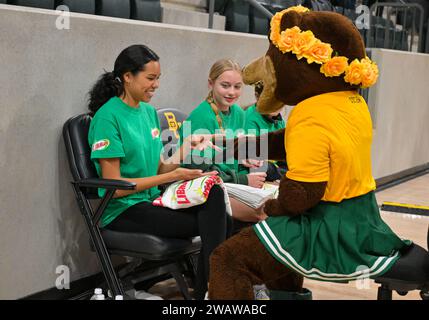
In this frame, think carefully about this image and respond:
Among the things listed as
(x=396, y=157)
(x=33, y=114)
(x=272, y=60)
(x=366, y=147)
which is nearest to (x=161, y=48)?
(x=33, y=114)

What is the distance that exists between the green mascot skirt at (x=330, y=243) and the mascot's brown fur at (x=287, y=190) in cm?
5

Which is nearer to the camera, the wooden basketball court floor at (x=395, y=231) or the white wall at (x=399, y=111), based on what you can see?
the wooden basketball court floor at (x=395, y=231)

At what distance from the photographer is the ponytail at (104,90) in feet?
10.1

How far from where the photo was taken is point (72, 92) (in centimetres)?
313

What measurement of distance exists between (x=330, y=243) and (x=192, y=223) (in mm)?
815

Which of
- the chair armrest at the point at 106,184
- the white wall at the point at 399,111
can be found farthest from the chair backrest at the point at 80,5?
the white wall at the point at 399,111

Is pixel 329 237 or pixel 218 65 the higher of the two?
pixel 218 65

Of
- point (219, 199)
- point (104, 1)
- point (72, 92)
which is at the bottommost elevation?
point (219, 199)

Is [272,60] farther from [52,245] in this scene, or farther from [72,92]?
[52,245]

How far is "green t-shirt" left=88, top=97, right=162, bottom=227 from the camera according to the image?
2.92 m

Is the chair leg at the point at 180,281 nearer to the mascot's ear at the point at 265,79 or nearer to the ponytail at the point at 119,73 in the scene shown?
the ponytail at the point at 119,73

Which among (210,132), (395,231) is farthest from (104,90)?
(395,231)

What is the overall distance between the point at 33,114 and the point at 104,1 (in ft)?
4.44

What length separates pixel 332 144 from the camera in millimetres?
2229
